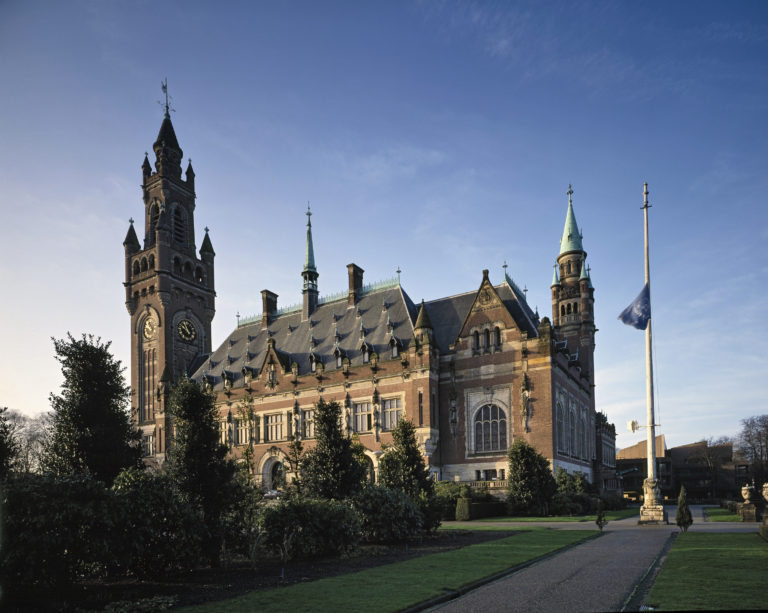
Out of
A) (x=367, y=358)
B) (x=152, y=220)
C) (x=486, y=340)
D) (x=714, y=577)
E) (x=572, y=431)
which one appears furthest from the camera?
(x=152, y=220)

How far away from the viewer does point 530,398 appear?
48000 mm

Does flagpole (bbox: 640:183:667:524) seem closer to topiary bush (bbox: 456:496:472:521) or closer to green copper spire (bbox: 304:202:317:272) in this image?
→ topiary bush (bbox: 456:496:472:521)

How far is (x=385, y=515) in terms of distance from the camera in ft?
81.9

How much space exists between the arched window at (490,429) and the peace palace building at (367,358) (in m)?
0.10

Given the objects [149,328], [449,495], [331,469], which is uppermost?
[149,328]

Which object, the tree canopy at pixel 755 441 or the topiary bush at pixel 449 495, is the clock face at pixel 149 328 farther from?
the tree canopy at pixel 755 441

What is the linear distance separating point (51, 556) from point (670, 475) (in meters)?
116

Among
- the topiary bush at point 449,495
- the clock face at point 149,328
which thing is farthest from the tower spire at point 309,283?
the topiary bush at point 449,495

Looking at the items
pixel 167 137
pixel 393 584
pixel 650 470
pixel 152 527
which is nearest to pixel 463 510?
pixel 650 470

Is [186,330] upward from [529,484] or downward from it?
upward

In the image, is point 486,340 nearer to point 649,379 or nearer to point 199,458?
point 649,379

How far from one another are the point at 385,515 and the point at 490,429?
26.6m

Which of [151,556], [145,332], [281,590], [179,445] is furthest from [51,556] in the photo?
Result: [145,332]

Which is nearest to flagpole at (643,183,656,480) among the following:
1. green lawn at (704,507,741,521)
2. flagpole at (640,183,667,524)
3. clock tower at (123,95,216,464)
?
flagpole at (640,183,667,524)
